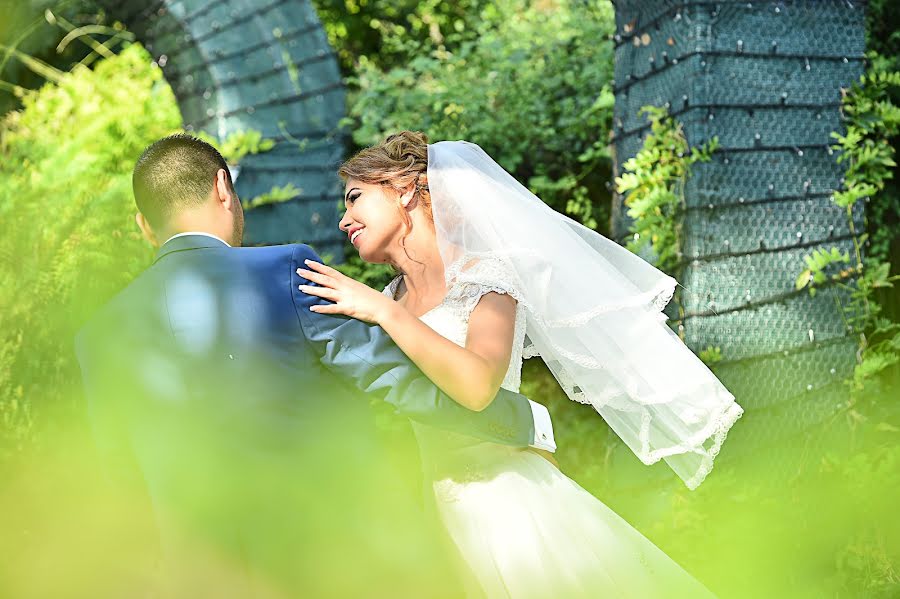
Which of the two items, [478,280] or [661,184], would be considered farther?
[661,184]

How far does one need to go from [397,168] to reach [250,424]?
1.12m

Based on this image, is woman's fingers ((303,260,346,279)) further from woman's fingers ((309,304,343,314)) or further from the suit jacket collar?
the suit jacket collar

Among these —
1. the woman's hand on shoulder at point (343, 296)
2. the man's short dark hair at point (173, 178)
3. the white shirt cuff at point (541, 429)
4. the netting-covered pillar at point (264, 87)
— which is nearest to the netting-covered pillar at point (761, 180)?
the white shirt cuff at point (541, 429)

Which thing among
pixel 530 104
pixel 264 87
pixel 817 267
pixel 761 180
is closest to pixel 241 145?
pixel 264 87

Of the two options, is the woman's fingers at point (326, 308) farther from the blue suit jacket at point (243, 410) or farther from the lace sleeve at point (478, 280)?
the lace sleeve at point (478, 280)

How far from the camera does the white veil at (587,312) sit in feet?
9.70

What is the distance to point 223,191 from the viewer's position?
256 centimetres

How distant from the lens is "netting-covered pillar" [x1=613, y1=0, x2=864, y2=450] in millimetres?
4617

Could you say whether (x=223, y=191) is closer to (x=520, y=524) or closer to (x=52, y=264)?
(x=520, y=524)

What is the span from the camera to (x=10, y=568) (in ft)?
8.71

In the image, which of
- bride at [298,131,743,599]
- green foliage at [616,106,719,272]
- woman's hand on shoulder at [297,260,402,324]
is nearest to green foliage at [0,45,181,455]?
bride at [298,131,743,599]

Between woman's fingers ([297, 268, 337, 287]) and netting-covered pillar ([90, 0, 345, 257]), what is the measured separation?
4.52 metres

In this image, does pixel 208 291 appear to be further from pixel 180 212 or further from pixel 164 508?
pixel 164 508

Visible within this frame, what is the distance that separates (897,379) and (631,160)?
1.90m
